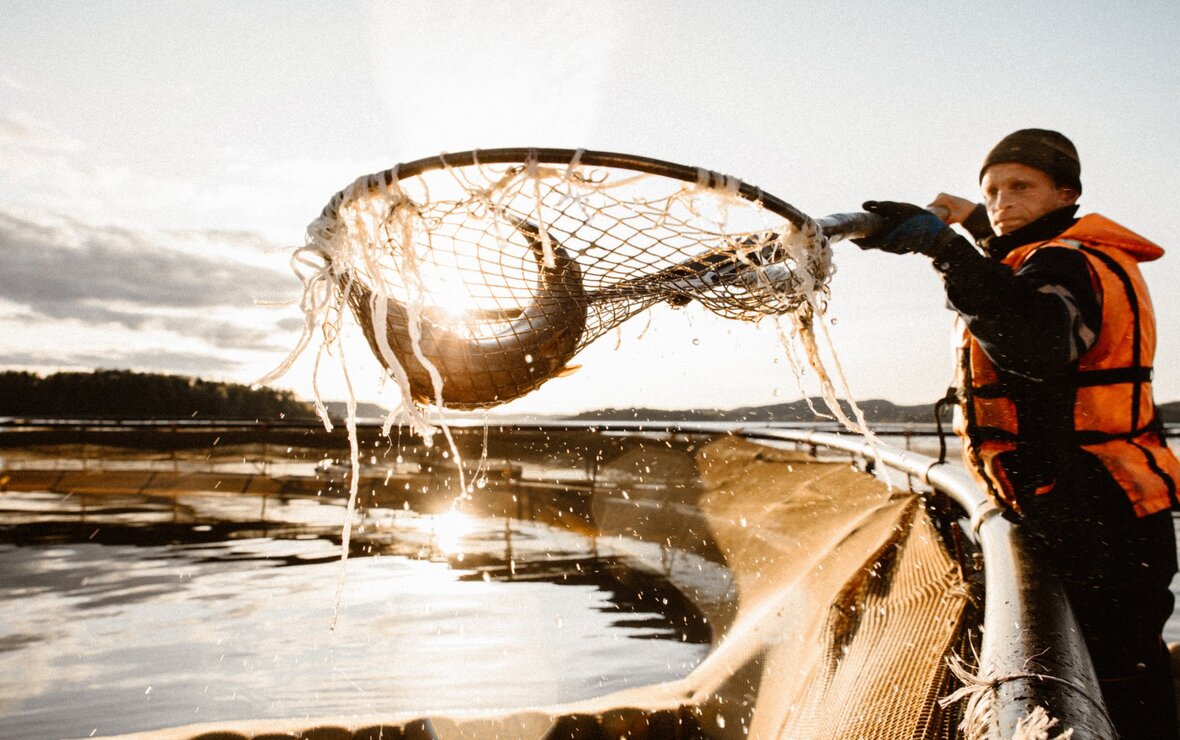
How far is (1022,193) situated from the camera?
211 cm

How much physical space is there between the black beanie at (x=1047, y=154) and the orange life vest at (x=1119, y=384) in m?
0.18

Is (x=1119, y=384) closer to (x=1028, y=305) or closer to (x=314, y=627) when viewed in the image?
(x=1028, y=305)

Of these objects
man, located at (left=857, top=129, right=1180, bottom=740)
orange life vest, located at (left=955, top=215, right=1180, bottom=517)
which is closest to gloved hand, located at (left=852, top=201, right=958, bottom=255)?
man, located at (left=857, top=129, right=1180, bottom=740)

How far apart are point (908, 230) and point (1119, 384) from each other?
2.48 ft

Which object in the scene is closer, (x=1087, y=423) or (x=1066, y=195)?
(x=1087, y=423)

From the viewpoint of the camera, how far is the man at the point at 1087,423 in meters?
1.67

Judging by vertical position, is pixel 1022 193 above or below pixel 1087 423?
above

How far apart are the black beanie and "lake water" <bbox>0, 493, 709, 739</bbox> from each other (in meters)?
4.24

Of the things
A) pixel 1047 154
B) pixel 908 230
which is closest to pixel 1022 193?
pixel 1047 154

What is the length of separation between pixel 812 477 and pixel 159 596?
23.3 ft

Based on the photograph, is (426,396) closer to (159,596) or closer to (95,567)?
(159,596)

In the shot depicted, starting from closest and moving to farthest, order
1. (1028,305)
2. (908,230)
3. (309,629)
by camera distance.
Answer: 1. (1028,305)
2. (908,230)
3. (309,629)

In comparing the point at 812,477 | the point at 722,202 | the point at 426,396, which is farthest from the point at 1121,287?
Result: the point at 812,477

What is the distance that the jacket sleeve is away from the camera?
5.29 feet
